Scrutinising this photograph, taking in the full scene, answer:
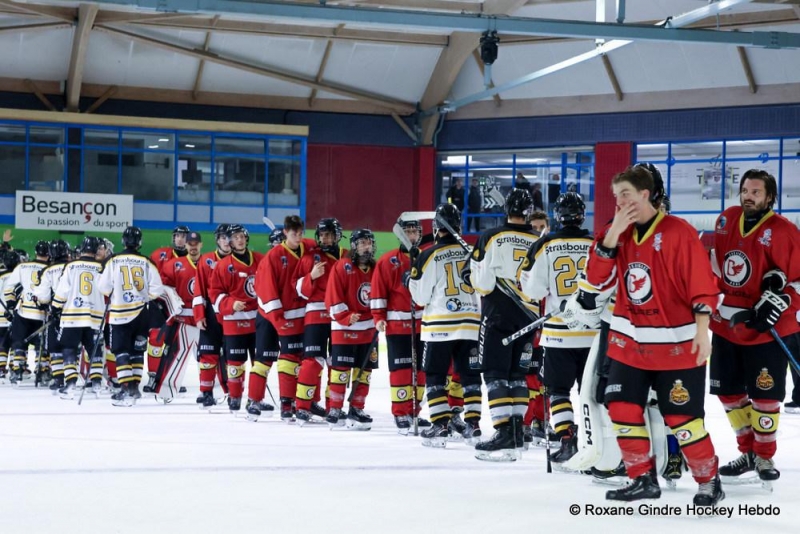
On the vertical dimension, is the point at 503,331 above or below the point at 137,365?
above

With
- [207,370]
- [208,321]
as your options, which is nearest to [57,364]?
[207,370]

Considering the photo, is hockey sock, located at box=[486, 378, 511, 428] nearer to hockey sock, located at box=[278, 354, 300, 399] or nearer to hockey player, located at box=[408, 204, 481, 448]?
hockey player, located at box=[408, 204, 481, 448]

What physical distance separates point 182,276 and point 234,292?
142cm

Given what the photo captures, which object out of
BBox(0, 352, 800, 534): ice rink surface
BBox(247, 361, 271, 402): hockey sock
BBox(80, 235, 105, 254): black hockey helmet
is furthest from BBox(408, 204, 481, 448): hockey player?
BBox(80, 235, 105, 254): black hockey helmet

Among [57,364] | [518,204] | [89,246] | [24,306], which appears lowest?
[57,364]

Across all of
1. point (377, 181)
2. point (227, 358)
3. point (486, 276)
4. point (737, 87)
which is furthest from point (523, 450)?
point (377, 181)

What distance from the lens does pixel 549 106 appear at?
69.2 feet

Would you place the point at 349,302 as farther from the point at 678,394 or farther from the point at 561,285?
the point at 678,394

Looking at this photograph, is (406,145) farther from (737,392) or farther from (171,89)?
(737,392)

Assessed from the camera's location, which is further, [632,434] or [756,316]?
[756,316]

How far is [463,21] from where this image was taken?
35.5ft

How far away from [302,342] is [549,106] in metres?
14.6

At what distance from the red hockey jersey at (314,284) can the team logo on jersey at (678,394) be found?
3.63m

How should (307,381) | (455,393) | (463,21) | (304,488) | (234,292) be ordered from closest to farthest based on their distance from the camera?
1. (304,488)
2. (455,393)
3. (307,381)
4. (234,292)
5. (463,21)
